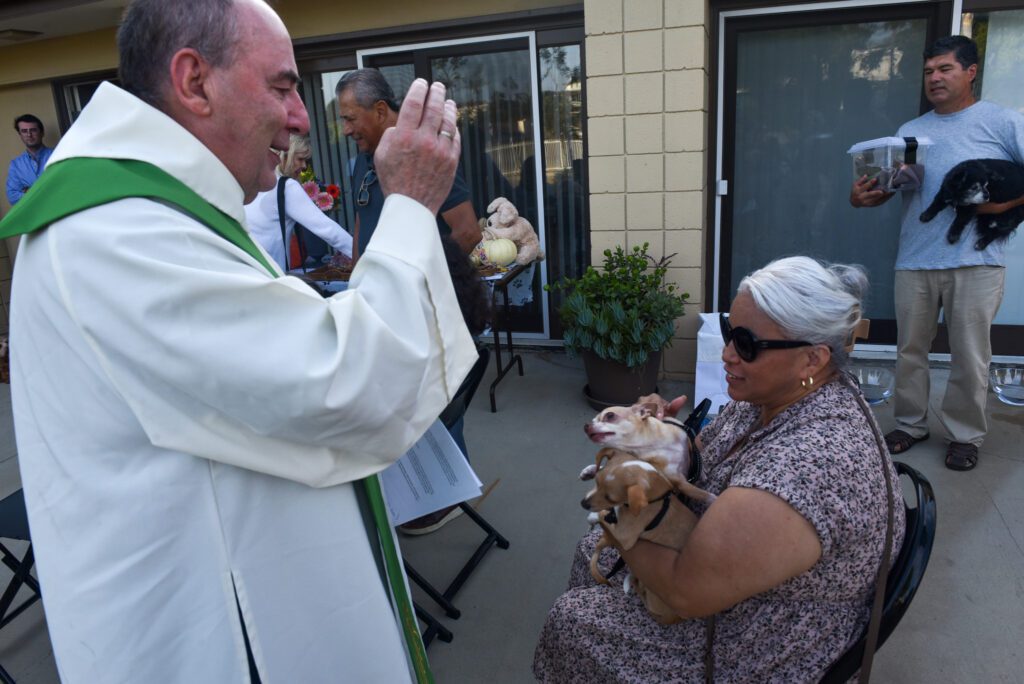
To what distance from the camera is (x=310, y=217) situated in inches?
137

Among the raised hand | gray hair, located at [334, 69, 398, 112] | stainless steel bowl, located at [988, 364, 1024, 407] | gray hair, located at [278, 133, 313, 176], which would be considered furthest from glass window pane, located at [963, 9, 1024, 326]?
the raised hand

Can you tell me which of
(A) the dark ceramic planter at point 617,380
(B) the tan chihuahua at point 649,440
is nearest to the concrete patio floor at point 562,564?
(A) the dark ceramic planter at point 617,380

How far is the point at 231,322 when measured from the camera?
0.85 m

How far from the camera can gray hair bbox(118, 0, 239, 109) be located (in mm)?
974

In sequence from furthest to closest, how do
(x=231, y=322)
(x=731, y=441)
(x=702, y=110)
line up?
1. (x=702, y=110)
2. (x=731, y=441)
3. (x=231, y=322)

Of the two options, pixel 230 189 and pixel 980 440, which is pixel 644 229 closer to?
pixel 980 440

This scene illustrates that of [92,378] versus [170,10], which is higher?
[170,10]

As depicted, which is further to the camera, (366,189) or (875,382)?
(875,382)

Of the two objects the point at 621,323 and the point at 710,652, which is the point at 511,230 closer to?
the point at 621,323

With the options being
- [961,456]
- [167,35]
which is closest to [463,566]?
[167,35]

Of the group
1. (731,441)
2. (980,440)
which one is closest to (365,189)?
(731,441)

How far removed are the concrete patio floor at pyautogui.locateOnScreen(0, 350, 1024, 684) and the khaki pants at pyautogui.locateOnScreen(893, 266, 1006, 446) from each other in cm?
21

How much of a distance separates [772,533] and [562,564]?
1.82 m

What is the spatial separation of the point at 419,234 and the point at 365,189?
1.95 metres
